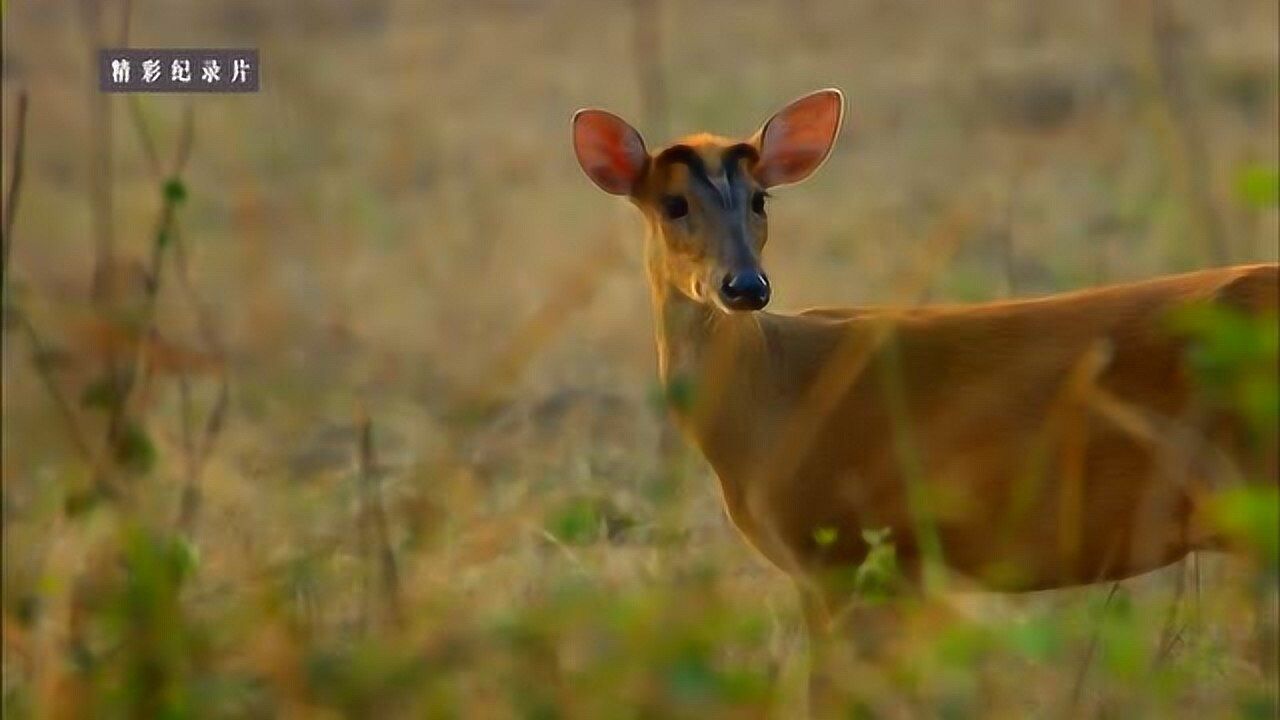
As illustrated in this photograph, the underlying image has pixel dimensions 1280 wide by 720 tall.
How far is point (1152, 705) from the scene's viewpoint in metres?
2.94

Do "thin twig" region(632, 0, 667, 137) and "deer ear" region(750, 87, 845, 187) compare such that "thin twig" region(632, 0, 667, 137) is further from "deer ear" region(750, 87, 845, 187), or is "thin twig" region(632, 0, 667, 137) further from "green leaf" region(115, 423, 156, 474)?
"deer ear" region(750, 87, 845, 187)

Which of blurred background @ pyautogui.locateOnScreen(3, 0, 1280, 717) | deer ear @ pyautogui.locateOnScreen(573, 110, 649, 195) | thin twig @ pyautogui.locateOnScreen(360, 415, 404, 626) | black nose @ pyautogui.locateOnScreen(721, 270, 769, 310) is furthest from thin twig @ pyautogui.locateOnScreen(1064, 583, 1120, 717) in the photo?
deer ear @ pyautogui.locateOnScreen(573, 110, 649, 195)

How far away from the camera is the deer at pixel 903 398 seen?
523 centimetres

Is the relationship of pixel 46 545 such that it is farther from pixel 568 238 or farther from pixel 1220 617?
pixel 568 238

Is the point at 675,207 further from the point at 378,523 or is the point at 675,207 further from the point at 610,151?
the point at 378,523

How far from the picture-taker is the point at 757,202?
20.3 feet

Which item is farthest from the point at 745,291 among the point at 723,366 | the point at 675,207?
the point at 675,207

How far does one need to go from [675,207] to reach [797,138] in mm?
556

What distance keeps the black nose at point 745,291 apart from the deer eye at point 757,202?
0.40 metres

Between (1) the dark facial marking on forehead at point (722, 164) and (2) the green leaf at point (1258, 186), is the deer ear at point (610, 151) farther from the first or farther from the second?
(2) the green leaf at point (1258, 186)

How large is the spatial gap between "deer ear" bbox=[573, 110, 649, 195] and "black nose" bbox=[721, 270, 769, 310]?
740 mm

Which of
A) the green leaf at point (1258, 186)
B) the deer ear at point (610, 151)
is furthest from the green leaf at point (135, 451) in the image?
the deer ear at point (610, 151)

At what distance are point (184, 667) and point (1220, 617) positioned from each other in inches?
48.3

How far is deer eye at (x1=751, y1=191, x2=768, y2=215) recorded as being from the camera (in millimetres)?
6167
